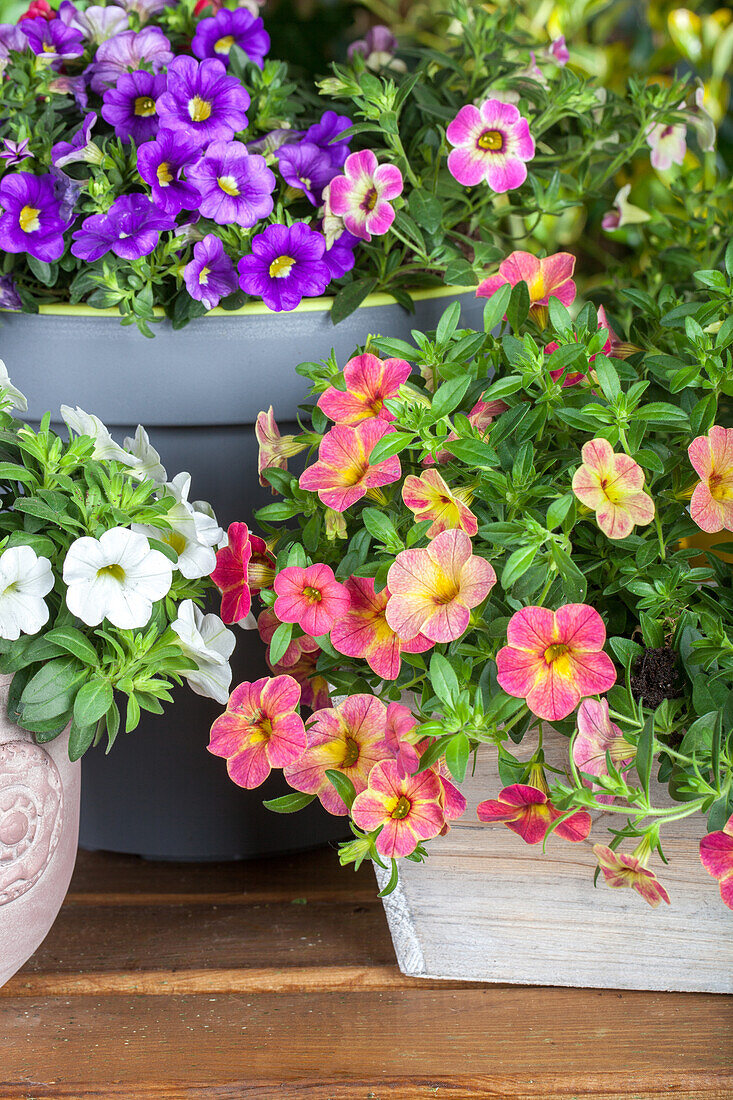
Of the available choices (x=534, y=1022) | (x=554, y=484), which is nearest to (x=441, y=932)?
(x=534, y=1022)

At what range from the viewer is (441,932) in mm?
679

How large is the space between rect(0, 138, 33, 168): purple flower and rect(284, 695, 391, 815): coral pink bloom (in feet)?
1.56

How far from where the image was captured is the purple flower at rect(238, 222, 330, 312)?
0.71 meters

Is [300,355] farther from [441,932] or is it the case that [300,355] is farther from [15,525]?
[441,932]

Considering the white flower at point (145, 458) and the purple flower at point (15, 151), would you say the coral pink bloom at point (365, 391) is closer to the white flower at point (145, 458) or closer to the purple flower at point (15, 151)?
the white flower at point (145, 458)

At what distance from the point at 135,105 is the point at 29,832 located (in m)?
0.53

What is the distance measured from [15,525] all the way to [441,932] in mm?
389

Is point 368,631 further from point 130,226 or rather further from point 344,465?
point 130,226

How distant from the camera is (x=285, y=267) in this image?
2.40ft

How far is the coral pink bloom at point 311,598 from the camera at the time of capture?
57 cm

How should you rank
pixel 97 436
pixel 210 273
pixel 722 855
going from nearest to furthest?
1. pixel 722 855
2. pixel 97 436
3. pixel 210 273

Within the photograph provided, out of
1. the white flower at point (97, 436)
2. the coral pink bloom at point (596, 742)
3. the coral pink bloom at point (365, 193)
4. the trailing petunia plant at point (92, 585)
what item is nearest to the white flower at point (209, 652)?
the trailing petunia plant at point (92, 585)

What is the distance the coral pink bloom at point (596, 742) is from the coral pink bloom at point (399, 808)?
0.27 feet

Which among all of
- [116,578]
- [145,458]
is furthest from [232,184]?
[116,578]
